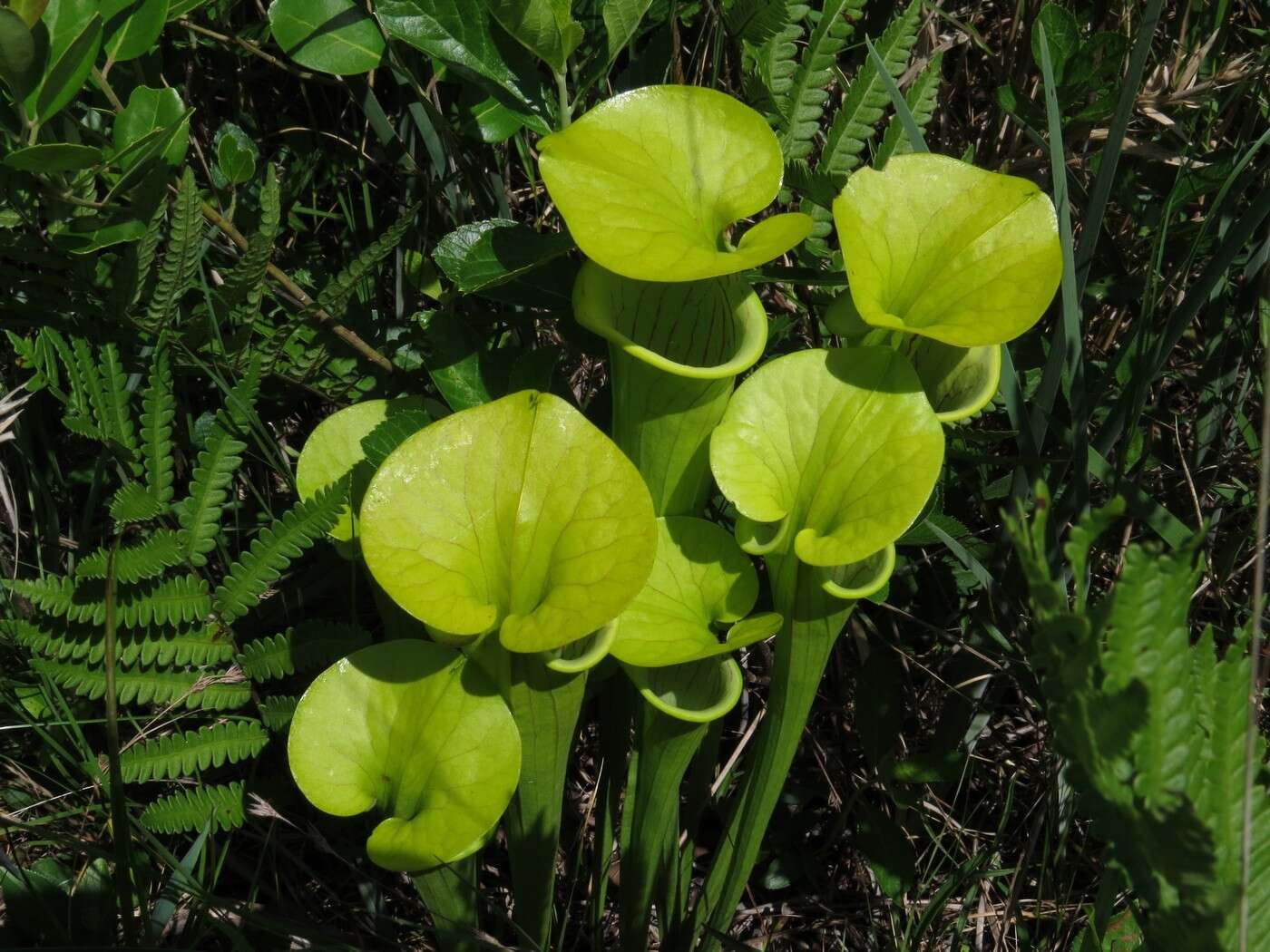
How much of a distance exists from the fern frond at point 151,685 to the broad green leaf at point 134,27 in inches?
30.3

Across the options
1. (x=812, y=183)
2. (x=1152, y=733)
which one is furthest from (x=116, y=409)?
(x=1152, y=733)

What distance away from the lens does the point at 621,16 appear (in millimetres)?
1220

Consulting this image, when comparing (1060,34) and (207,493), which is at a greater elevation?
(1060,34)

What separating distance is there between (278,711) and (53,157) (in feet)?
2.30

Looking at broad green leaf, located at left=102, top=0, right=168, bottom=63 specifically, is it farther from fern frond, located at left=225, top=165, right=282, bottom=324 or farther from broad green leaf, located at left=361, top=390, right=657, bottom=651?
broad green leaf, located at left=361, top=390, right=657, bottom=651

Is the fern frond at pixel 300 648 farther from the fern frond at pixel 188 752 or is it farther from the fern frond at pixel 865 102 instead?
the fern frond at pixel 865 102

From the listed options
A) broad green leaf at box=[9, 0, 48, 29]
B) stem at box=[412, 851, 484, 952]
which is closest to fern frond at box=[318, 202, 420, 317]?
broad green leaf at box=[9, 0, 48, 29]

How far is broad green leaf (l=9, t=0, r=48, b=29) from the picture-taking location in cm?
117

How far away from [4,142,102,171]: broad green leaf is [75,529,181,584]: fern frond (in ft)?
1.45

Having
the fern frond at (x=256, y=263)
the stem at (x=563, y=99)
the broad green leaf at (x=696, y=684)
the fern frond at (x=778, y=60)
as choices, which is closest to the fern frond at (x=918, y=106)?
the fern frond at (x=778, y=60)

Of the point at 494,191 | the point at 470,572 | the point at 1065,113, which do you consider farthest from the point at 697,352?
the point at 1065,113

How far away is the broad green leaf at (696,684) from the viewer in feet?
4.15

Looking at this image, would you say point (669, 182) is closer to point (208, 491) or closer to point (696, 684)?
point (696, 684)

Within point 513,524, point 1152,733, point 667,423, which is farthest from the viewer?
point 667,423
